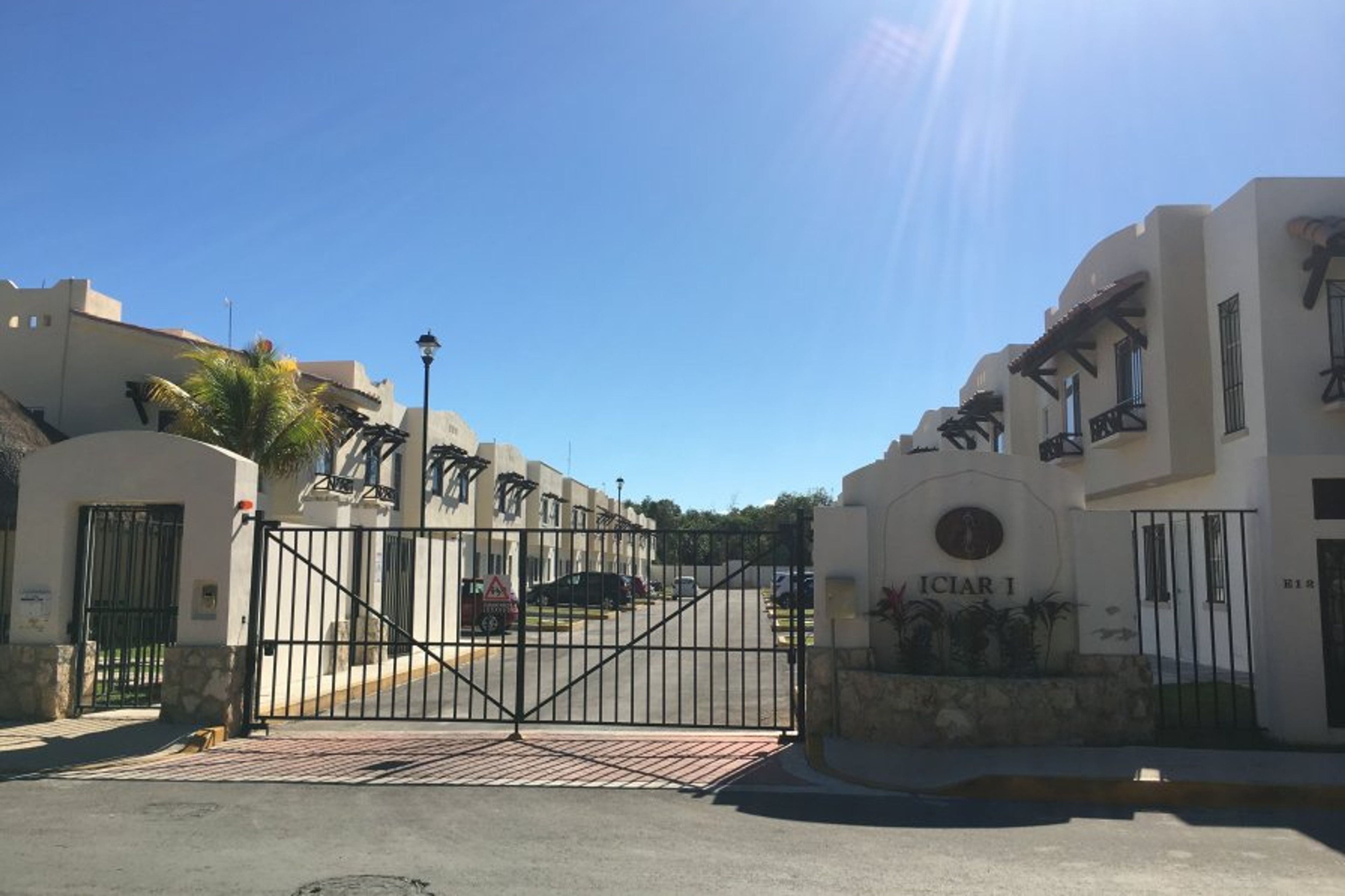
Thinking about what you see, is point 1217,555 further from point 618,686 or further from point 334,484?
point 334,484

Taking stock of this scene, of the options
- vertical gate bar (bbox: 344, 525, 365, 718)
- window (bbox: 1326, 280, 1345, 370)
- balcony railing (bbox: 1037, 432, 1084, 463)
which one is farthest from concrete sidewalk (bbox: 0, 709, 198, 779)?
balcony railing (bbox: 1037, 432, 1084, 463)

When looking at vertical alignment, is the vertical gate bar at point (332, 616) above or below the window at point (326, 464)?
below

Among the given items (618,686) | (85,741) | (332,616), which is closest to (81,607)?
(85,741)

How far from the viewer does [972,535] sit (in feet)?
37.3

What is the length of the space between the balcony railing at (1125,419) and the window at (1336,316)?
352 cm

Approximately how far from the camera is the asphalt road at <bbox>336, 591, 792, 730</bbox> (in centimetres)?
1141

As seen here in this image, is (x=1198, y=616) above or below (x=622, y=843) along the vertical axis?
above

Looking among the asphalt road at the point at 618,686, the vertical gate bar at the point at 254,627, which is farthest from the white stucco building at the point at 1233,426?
the vertical gate bar at the point at 254,627

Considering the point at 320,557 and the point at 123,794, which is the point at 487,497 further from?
the point at 123,794

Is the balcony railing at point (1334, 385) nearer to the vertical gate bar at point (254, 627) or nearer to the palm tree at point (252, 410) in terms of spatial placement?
the vertical gate bar at point (254, 627)

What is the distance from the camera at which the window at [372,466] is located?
31.1m

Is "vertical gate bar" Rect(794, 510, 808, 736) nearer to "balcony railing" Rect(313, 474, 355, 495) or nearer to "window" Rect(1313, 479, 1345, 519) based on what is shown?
"window" Rect(1313, 479, 1345, 519)

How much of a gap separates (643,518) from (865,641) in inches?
3066

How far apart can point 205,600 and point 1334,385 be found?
15285 millimetres
